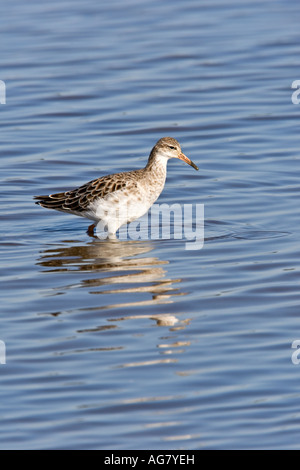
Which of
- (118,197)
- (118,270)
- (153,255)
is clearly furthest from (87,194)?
(118,270)

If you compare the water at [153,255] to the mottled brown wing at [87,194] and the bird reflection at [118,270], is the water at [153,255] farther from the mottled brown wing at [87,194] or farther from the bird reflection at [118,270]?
the mottled brown wing at [87,194]

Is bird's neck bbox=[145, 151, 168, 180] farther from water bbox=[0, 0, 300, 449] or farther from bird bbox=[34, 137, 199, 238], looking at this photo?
water bbox=[0, 0, 300, 449]

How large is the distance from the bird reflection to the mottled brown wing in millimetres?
544

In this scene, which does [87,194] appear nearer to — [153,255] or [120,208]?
[120,208]

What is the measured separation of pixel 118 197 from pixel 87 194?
504 millimetres

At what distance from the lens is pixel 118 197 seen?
517 inches

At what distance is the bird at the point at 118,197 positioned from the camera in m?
13.2

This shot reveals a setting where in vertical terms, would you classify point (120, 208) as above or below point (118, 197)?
below

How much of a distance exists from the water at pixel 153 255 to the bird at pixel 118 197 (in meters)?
0.36

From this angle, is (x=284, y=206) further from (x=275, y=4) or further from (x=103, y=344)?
(x=275, y=4)

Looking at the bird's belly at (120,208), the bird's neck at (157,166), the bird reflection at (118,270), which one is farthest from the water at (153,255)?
the bird's neck at (157,166)

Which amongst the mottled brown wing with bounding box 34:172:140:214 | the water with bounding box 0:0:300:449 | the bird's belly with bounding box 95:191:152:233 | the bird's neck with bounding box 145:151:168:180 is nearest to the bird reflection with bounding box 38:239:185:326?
the water with bounding box 0:0:300:449

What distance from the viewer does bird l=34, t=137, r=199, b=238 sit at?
1316 centimetres

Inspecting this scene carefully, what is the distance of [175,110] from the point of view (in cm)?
1981
